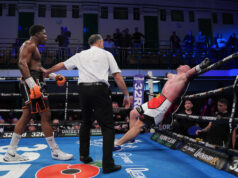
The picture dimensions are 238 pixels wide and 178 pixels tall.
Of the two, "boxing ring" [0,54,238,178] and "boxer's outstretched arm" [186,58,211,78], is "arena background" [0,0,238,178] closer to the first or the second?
"boxing ring" [0,54,238,178]

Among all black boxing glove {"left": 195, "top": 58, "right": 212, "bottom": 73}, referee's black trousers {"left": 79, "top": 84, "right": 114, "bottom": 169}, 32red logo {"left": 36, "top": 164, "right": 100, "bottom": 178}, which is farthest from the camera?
black boxing glove {"left": 195, "top": 58, "right": 212, "bottom": 73}

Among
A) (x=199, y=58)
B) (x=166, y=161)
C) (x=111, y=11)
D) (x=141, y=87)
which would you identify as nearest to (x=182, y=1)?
(x=111, y=11)

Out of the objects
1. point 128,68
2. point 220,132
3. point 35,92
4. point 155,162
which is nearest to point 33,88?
point 35,92

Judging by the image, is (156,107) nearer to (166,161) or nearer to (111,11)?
(166,161)

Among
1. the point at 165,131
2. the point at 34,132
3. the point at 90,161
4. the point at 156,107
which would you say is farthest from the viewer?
the point at 34,132

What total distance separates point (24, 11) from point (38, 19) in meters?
0.74

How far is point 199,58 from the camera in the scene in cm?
814

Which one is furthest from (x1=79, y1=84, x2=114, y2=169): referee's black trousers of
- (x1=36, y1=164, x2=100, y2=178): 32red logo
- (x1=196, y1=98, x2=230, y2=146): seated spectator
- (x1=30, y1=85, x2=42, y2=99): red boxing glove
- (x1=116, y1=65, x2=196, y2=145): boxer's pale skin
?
(x1=196, y1=98, x2=230, y2=146): seated spectator

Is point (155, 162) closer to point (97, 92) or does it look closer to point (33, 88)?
point (97, 92)

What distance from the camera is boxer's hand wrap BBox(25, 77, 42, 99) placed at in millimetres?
1825

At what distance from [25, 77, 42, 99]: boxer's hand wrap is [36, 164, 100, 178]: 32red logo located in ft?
2.05

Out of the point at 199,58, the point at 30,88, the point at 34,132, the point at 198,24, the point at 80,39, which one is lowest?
the point at 34,132

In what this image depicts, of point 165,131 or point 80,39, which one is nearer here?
point 165,131

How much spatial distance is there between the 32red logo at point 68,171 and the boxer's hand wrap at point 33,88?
0.62 metres
